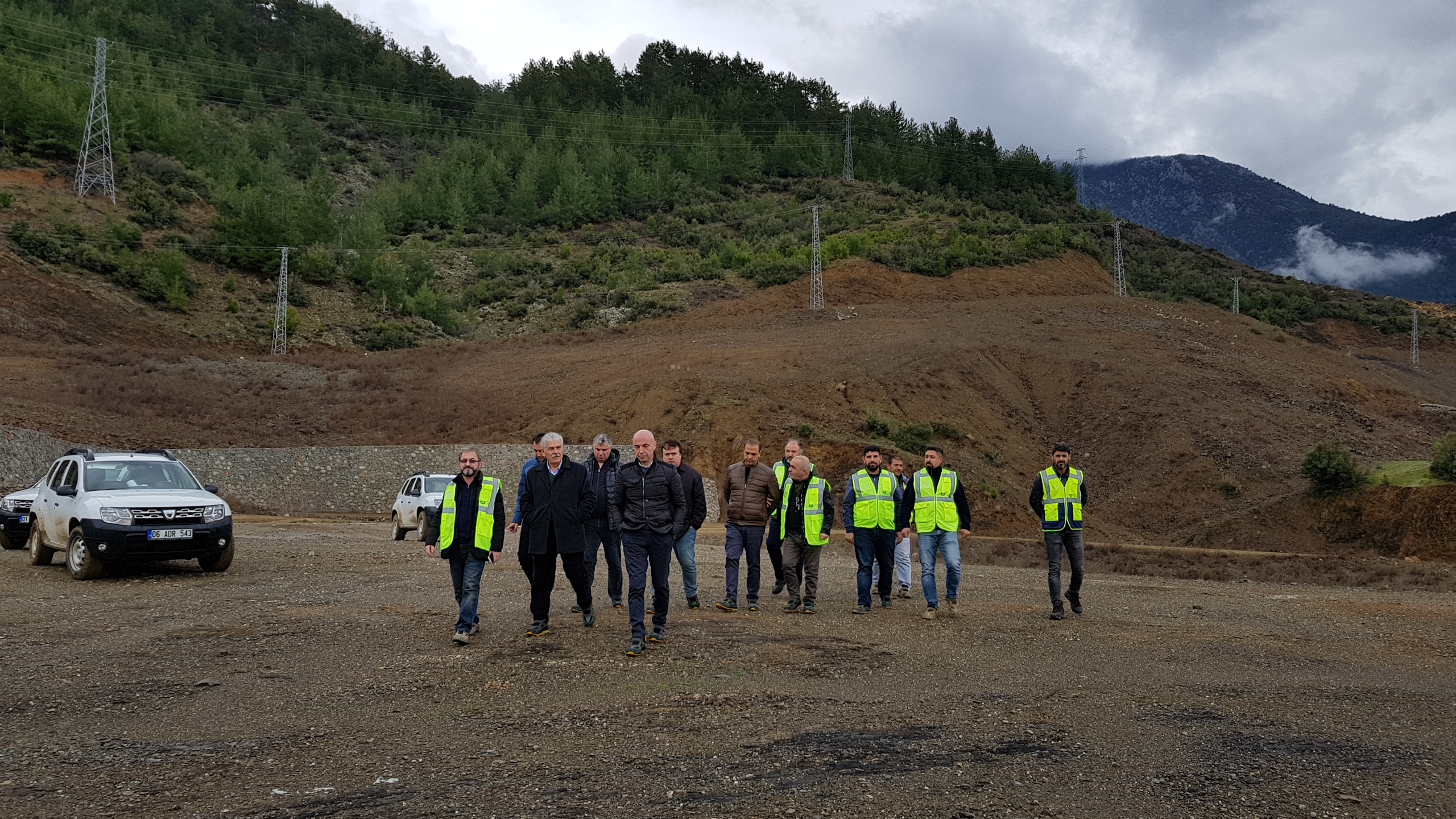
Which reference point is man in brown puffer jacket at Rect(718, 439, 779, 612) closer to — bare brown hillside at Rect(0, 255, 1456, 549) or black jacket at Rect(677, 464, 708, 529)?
black jacket at Rect(677, 464, 708, 529)

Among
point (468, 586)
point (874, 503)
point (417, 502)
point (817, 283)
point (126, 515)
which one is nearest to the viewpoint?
point (468, 586)

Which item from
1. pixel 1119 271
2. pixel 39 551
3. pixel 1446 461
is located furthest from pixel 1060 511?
pixel 1119 271

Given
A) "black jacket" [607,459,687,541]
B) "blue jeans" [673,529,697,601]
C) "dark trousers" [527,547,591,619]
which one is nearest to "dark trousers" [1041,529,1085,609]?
"blue jeans" [673,529,697,601]

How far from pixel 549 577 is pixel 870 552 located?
4.29 metres

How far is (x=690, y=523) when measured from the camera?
33.9 feet

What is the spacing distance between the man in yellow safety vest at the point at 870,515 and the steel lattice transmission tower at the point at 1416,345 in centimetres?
6346

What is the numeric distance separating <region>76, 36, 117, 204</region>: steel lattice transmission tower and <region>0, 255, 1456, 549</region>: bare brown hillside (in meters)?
13.7

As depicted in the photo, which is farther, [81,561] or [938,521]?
[81,561]

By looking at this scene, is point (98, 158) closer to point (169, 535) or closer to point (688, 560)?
point (169, 535)

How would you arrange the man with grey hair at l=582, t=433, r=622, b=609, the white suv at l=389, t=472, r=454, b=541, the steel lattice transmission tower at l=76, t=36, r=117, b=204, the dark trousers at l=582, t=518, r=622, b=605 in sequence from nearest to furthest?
the man with grey hair at l=582, t=433, r=622, b=609, the dark trousers at l=582, t=518, r=622, b=605, the white suv at l=389, t=472, r=454, b=541, the steel lattice transmission tower at l=76, t=36, r=117, b=204

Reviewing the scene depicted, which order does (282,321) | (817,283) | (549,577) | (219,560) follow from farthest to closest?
1. (282,321)
2. (817,283)
3. (219,560)
4. (549,577)

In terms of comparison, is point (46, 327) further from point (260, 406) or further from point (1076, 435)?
point (1076, 435)

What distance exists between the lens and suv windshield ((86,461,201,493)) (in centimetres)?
1460

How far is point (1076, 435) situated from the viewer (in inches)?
1446
